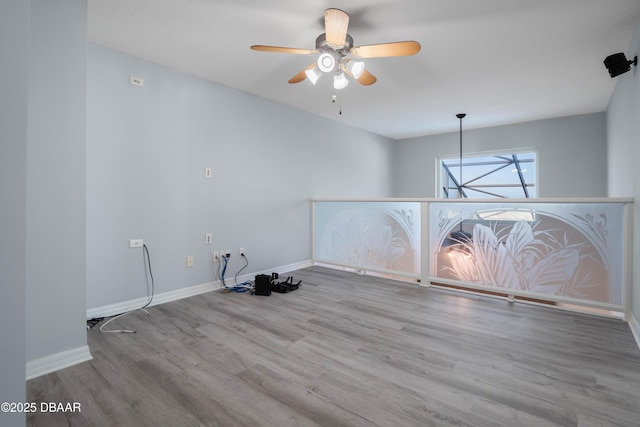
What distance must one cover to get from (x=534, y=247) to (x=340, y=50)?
8.36ft

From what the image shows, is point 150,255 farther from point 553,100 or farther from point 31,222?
point 553,100

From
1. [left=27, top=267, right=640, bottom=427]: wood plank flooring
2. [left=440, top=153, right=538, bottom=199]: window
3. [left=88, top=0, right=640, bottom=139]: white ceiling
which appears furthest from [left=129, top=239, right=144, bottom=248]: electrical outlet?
[left=440, top=153, right=538, bottom=199]: window

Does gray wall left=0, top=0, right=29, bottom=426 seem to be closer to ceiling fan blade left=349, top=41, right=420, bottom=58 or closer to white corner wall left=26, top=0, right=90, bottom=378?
white corner wall left=26, top=0, right=90, bottom=378

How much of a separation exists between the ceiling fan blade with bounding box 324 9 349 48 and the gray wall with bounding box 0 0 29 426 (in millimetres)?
1578

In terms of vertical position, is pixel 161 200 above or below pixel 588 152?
below

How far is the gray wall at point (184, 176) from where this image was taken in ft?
8.80

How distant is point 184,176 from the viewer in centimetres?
325

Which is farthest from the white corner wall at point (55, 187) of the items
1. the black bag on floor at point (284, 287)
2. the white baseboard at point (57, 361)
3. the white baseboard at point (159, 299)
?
the black bag on floor at point (284, 287)

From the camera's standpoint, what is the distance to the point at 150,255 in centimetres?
300

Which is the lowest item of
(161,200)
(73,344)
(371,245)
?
(73,344)

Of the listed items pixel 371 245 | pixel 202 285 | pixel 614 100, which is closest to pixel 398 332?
pixel 371 245

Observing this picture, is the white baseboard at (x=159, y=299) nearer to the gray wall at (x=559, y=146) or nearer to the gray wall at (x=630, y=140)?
the gray wall at (x=630, y=140)

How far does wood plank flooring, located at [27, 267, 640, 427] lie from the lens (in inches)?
57.4

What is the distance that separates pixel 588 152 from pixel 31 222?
21.5 feet
